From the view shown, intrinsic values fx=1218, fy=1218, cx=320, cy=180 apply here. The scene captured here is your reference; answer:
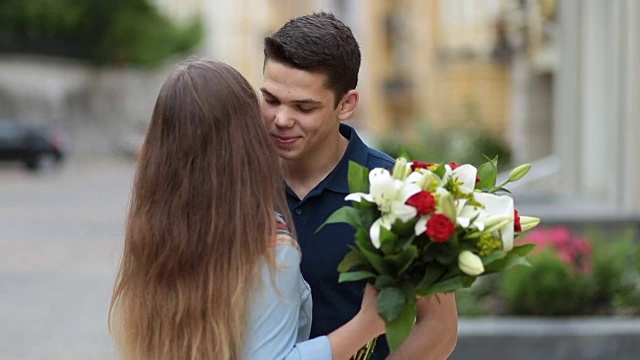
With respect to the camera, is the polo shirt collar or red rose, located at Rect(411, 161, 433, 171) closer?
red rose, located at Rect(411, 161, 433, 171)

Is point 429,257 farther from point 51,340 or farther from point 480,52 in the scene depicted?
point 480,52

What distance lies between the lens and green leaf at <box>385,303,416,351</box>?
2.62m

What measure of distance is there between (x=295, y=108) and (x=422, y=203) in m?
0.44

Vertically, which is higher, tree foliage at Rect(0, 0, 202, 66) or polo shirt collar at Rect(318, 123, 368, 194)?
polo shirt collar at Rect(318, 123, 368, 194)

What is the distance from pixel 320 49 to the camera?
2781 millimetres

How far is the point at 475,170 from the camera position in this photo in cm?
273

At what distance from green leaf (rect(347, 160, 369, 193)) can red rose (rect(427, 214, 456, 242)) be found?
24 cm

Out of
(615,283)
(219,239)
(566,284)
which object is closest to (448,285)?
(219,239)

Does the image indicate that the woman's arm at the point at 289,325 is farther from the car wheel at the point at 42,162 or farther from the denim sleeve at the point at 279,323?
the car wheel at the point at 42,162

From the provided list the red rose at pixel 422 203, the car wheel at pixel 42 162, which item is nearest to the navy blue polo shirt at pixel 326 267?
the red rose at pixel 422 203

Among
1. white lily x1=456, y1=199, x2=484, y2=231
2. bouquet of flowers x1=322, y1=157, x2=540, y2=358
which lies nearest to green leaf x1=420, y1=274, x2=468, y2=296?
bouquet of flowers x1=322, y1=157, x2=540, y2=358

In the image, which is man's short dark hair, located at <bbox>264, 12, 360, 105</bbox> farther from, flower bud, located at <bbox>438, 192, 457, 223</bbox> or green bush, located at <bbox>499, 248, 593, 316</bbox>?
green bush, located at <bbox>499, 248, 593, 316</bbox>

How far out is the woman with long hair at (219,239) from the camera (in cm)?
261

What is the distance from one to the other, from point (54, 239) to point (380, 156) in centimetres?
1870
